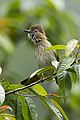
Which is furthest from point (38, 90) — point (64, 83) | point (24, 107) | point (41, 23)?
point (41, 23)

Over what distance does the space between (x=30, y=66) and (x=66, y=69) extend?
4.83m

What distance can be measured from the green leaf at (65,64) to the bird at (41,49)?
0.92 m

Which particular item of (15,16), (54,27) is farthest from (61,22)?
(15,16)

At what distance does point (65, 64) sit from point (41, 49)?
102 centimetres

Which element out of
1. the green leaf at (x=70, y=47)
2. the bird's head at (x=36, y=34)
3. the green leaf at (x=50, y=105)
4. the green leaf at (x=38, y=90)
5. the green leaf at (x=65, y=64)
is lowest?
the green leaf at (x=50, y=105)

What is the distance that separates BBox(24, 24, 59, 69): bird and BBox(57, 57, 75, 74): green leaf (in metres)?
0.92

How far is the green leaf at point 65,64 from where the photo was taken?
70.1 inches

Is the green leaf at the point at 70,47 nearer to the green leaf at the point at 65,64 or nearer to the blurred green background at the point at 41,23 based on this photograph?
the green leaf at the point at 65,64

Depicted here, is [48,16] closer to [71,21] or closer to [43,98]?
[71,21]

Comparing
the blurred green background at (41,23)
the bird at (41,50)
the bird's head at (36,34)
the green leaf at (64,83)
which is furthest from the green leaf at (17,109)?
the blurred green background at (41,23)

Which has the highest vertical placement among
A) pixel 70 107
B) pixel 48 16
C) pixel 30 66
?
pixel 48 16

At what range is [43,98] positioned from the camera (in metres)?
1.91

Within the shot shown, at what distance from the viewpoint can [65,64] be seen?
179 cm

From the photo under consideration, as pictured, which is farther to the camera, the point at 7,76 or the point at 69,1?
the point at 69,1
